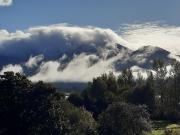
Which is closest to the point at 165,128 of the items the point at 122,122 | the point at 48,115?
the point at 122,122

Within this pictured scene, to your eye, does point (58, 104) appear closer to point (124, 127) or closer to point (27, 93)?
point (27, 93)

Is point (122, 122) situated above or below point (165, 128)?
above

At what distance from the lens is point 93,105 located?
179m

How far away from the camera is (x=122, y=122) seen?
394 feet

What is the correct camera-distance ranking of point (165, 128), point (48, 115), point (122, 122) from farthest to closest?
point (165, 128) → point (122, 122) → point (48, 115)

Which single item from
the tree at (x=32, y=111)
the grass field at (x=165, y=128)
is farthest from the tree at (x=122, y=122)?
the grass field at (x=165, y=128)

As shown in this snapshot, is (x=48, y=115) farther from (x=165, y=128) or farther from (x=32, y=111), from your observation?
(x=165, y=128)

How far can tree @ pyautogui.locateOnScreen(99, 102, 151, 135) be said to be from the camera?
120 metres

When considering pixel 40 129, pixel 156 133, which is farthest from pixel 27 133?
pixel 156 133

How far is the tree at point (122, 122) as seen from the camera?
11988 centimetres

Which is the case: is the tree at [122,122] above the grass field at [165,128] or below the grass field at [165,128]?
above

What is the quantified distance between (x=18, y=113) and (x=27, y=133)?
4.71m

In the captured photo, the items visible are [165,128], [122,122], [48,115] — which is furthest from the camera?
[165,128]

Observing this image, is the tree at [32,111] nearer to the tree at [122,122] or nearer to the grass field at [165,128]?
the tree at [122,122]
